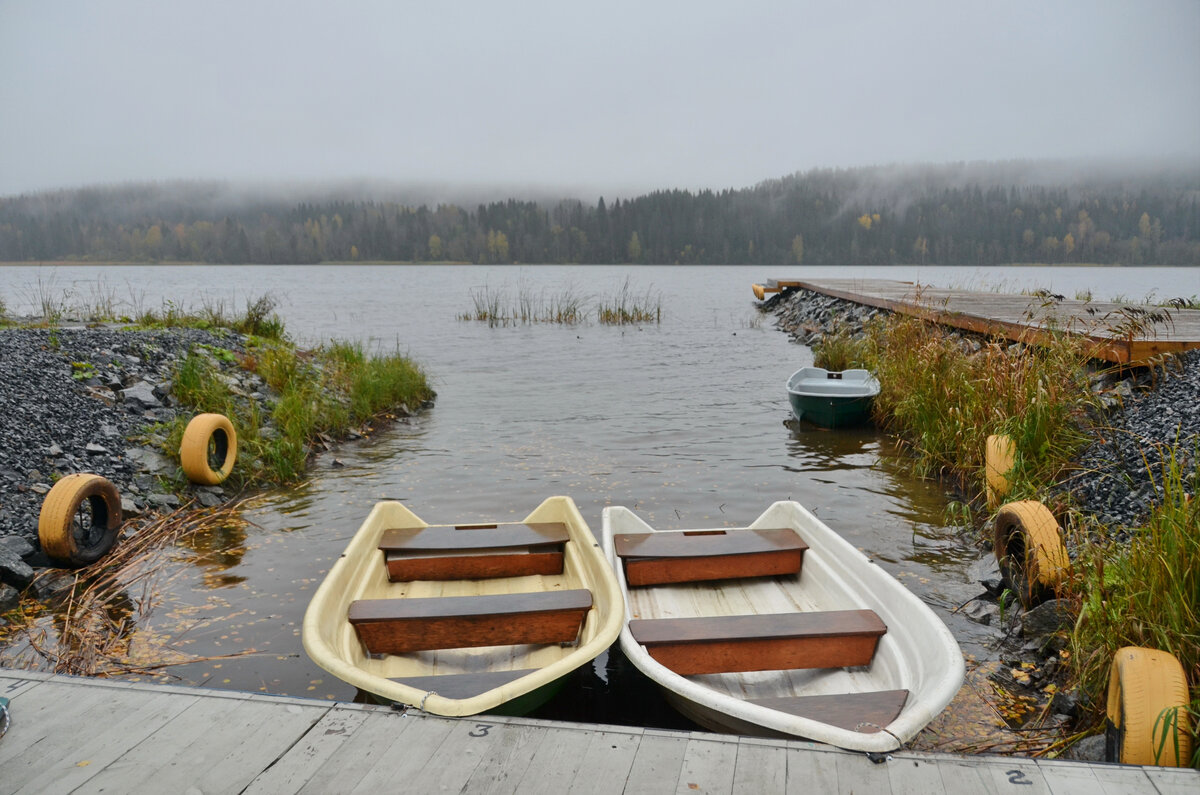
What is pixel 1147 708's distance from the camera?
2.75m

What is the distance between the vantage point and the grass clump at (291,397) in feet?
27.6

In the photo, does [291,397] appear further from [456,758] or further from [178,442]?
[456,758]

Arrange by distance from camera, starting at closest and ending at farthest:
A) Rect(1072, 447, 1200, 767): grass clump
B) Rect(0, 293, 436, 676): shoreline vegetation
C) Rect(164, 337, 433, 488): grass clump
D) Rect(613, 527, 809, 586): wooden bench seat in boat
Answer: Rect(1072, 447, 1200, 767): grass clump < Rect(0, 293, 436, 676): shoreline vegetation < Rect(613, 527, 809, 586): wooden bench seat in boat < Rect(164, 337, 433, 488): grass clump

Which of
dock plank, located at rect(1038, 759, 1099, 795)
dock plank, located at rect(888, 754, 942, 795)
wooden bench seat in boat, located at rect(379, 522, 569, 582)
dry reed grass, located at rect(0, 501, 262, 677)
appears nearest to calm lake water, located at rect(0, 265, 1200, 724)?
dry reed grass, located at rect(0, 501, 262, 677)

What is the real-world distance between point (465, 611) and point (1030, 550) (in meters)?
3.40

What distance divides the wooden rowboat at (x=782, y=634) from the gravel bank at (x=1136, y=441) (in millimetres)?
1752

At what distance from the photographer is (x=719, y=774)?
2.53 meters

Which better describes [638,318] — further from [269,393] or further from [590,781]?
[590,781]

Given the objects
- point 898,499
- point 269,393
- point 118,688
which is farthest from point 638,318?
point 118,688

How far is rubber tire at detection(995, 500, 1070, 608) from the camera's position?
4.41m

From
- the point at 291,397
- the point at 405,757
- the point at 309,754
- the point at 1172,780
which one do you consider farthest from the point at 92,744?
the point at 291,397

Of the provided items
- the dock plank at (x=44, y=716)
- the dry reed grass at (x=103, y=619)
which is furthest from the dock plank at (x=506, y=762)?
the dry reed grass at (x=103, y=619)

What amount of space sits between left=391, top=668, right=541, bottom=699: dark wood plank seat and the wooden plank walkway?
0.90 ft

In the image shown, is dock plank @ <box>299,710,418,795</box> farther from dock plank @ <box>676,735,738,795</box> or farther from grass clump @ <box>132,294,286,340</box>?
grass clump @ <box>132,294,286,340</box>
